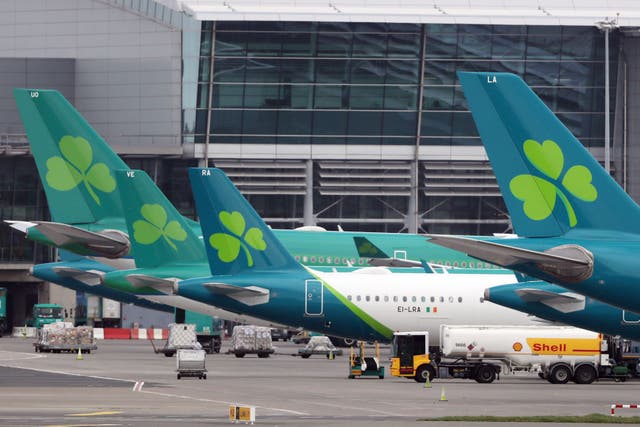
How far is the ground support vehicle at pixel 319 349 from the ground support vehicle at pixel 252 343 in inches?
70.8

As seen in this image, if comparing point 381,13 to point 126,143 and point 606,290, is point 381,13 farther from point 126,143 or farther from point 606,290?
point 606,290

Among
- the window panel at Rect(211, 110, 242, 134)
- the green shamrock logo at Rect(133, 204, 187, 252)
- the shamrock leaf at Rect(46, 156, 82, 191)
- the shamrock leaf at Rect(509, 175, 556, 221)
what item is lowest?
the green shamrock logo at Rect(133, 204, 187, 252)

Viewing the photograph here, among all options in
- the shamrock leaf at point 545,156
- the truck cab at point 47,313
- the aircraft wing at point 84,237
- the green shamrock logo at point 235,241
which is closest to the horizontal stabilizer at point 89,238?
the aircraft wing at point 84,237

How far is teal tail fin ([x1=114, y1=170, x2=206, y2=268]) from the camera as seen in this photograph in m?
66.9

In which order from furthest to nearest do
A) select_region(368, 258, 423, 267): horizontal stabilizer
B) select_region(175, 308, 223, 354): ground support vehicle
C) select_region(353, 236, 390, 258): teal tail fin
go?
1. select_region(175, 308, 223, 354): ground support vehicle
2. select_region(353, 236, 390, 258): teal tail fin
3. select_region(368, 258, 423, 267): horizontal stabilizer

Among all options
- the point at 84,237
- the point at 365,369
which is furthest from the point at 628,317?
the point at 84,237

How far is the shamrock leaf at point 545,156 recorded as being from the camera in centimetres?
3528

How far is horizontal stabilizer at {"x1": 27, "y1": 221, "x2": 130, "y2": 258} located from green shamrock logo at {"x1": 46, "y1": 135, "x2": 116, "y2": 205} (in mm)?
2618

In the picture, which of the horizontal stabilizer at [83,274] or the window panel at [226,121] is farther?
the window panel at [226,121]

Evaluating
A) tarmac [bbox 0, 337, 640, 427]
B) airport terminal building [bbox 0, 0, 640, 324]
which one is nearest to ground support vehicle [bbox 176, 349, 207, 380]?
tarmac [bbox 0, 337, 640, 427]

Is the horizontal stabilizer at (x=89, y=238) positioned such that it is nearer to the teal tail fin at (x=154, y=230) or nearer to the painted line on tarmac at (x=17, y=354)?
the teal tail fin at (x=154, y=230)

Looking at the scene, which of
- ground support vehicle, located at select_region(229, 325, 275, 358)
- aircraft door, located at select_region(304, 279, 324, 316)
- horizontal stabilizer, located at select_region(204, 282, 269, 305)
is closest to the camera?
aircraft door, located at select_region(304, 279, 324, 316)

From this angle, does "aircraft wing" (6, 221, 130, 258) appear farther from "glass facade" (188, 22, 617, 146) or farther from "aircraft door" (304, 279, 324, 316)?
"glass facade" (188, 22, 617, 146)

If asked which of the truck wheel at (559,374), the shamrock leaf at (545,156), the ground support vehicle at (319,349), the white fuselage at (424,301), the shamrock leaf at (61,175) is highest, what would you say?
the shamrock leaf at (61,175)
